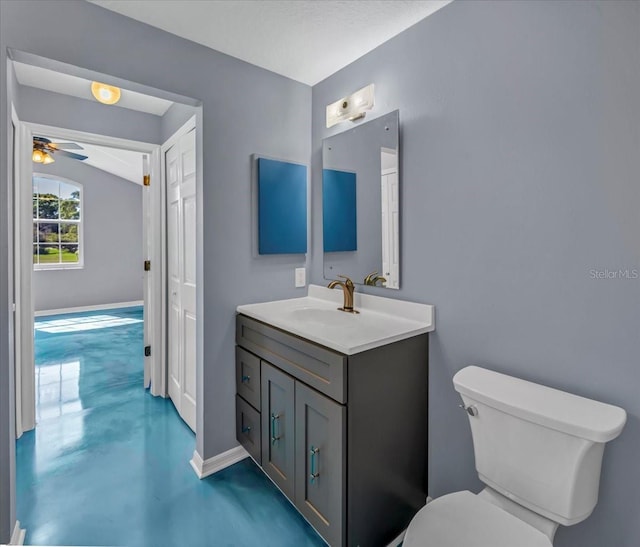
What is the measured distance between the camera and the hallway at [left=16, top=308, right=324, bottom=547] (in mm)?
1546

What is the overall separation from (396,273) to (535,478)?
3.28 ft

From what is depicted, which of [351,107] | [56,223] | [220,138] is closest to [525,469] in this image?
[351,107]

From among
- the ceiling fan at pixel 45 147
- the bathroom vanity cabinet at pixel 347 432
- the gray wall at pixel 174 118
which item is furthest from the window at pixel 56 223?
the bathroom vanity cabinet at pixel 347 432

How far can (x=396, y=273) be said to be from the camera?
1.80 m

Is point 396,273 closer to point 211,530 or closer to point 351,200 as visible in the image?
point 351,200

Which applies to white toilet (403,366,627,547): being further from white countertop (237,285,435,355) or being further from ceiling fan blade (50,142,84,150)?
ceiling fan blade (50,142,84,150)

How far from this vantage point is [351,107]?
6.43 ft

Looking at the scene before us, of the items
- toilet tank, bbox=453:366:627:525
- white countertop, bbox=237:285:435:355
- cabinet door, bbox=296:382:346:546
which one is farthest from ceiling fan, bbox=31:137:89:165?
toilet tank, bbox=453:366:627:525

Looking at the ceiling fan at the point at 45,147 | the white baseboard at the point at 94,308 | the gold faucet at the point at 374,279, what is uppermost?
the ceiling fan at the point at 45,147

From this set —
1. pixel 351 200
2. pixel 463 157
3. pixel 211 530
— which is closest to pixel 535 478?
pixel 463 157

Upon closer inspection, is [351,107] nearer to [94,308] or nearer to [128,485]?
[128,485]

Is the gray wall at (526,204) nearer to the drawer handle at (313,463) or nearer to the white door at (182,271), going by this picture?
the drawer handle at (313,463)

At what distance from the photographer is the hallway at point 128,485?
1546 mm

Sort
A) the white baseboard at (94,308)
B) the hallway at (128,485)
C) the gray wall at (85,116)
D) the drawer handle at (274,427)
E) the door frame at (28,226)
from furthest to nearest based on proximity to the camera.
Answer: the white baseboard at (94,308) < the gray wall at (85,116) < the door frame at (28,226) < the drawer handle at (274,427) < the hallway at (128,485)
